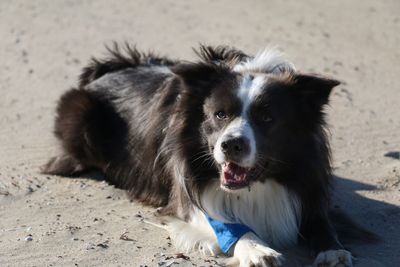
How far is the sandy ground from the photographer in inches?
241

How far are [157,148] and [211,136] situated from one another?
1.03 meters

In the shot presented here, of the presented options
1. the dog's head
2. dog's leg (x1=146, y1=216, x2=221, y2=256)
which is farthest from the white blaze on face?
dog's leg (x1=146, y1=216, x2=221, y2=256)

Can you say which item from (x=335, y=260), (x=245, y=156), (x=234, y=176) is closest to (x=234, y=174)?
(x=234, y=176)

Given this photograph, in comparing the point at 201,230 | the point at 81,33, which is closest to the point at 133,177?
the point at 201,230

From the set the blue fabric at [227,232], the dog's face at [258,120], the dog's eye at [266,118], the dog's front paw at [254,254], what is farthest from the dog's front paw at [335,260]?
the dog's eye at [266,118]

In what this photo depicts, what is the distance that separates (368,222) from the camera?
6.66 meters

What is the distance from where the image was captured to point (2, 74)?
36.4ft

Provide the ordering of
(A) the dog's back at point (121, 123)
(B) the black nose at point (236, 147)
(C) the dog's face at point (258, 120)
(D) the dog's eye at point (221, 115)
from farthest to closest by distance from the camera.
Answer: (A) the dog's back at point (121, 123)
(D) the dog's eye at point (221, 115)
(C) the dog's face at point (258, 120)
(B) the black nose at point (236, 147)

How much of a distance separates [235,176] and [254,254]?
0.62 m

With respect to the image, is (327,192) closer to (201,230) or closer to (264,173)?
(264,173)

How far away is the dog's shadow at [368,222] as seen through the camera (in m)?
5.83

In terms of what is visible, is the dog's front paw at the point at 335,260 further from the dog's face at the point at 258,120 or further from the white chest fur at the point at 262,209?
the dog's face at the point at 258,120

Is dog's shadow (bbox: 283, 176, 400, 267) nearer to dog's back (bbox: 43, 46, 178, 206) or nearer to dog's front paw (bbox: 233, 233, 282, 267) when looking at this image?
dog's front paw (bbox: 233, 233, 282, 267)

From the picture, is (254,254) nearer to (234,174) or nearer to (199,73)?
(234,174)
